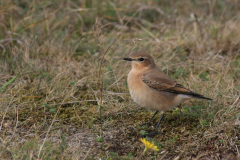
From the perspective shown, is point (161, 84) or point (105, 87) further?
Result: point (105, 87)

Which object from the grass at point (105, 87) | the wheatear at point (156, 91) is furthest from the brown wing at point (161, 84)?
the grass at point (105, 87)

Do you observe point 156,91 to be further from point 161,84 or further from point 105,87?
point 105,87

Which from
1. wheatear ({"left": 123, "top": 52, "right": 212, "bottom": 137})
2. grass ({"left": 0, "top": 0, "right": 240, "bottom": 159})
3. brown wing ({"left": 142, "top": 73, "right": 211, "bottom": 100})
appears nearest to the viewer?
grass ({"left": 0, "top": 0, "right": 240, "bottom": 159})

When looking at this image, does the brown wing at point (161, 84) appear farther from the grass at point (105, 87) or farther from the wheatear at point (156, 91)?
the grass at point (105, 87)

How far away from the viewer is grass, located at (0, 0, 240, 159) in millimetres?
4270

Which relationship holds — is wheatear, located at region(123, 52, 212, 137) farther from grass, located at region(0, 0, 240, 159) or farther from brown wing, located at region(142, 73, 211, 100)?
grass, located at region(0, 0, 240, 159)

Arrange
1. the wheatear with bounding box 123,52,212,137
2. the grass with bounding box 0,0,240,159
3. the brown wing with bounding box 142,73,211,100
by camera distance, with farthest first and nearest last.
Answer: the brown wing with bounding box 142,73,211,100 → the wheatear with bounding box 123,52,212,137 → the grass with bounding box 0,0,240,159

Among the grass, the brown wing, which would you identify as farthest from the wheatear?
the grass

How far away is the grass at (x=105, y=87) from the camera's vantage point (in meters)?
4.27

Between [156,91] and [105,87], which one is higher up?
[156,91]

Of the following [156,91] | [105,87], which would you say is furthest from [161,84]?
[105,87]

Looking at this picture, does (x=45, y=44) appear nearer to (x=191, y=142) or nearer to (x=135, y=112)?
(x=135, y=112)

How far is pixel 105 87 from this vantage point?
228 inches

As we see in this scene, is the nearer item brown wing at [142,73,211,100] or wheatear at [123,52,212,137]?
wheatear at [123,52,212,137]
